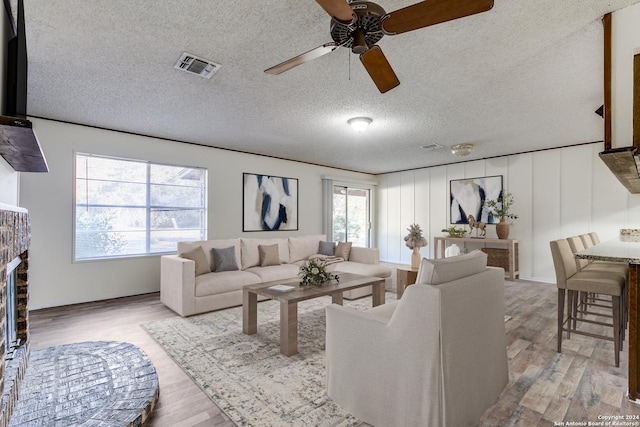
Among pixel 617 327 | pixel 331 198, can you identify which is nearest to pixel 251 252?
pixel 331 198

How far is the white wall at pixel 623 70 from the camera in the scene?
6.37 ft

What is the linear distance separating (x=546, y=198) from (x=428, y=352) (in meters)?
5.70

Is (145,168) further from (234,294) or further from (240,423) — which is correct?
(240,423)

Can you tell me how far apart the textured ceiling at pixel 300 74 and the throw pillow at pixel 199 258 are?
175cm

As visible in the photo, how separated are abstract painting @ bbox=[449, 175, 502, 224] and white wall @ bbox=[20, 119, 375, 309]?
4814 mm

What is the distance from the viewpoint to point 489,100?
3369 millimetres

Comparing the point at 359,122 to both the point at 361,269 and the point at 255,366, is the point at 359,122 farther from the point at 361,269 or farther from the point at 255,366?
the point at 255,366

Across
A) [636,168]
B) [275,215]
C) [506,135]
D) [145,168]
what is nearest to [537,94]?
[636,168]

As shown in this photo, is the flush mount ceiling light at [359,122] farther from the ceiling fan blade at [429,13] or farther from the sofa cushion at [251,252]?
the sofa cushion at [251,252]

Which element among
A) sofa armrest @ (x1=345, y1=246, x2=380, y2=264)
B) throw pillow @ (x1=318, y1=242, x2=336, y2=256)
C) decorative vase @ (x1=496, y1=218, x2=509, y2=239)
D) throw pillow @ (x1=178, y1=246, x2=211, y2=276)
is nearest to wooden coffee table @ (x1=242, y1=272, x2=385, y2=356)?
throw pillow @ (x1=178, y1=246, x2=211, y2=276)

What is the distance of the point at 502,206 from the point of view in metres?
6.14

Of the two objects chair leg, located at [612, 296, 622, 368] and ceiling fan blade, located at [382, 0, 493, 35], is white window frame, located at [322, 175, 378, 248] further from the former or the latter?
ceiling fan blade, located at [382, 0, 493, 35]

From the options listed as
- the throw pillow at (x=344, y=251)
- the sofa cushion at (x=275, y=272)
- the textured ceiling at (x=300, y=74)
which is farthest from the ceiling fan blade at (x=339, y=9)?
the throw pillow at (x=344, y=251)

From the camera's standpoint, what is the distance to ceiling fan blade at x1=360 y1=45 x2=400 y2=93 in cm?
193
